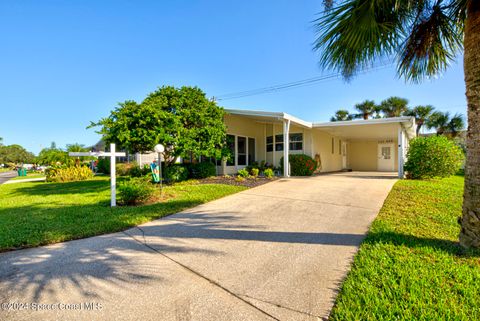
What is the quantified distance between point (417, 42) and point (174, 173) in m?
8.71

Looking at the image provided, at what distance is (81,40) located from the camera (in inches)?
393

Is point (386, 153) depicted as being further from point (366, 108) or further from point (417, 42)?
point (417, 42)

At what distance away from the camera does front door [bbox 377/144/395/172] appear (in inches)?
660

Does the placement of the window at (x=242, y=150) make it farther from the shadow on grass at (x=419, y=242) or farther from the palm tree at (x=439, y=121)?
the palm tree at (x=439, y=121)

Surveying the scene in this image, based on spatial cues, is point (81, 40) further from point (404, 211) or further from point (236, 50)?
point (404, 211)

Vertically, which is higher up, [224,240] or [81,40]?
[81,40]

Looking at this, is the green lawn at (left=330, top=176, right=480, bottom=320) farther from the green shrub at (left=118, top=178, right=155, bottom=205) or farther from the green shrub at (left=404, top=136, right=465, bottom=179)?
the green shrub at (left=404, top=136, right=465, bottom=179)

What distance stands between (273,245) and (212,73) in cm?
1671

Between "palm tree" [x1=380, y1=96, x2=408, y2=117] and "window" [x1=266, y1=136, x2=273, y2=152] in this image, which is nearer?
"window" [x1=266, y1=136, x2=273, y2=152]

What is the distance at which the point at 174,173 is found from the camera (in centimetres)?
966

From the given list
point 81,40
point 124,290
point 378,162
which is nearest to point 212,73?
point 81,40

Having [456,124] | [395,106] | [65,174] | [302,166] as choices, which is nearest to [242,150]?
[302,166]

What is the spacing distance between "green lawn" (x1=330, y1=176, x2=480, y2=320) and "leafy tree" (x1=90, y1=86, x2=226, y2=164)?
6.97 m

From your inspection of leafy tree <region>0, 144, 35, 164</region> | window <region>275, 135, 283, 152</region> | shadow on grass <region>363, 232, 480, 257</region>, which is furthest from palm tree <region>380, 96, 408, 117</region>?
leafy tree <region>0, 144, 35, 164</region>
